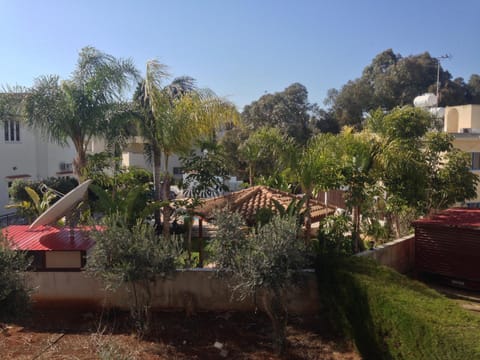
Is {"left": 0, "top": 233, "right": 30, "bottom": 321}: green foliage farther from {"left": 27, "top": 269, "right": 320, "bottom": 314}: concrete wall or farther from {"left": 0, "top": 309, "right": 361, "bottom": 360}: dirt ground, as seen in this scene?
{"left": 27, "top": 269, "right": 320, "bottom": 314}: concrete wall

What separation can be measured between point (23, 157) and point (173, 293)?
22.6 metres

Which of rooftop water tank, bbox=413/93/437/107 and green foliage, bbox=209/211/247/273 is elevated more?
rooftop water tank, bbox=413/93/437/107

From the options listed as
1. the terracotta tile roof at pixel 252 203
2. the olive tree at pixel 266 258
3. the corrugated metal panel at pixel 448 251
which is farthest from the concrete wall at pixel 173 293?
the corrugated metal panel at pixel 448 251

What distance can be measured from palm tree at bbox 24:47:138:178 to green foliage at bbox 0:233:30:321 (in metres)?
7.29

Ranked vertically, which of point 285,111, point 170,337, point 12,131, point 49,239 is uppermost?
point 285,111

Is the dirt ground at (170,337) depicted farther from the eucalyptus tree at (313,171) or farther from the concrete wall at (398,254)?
the concrete wall at (398,254)

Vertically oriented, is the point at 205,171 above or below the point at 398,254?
above

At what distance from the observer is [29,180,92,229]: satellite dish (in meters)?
9.45

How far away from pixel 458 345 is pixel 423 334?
578 mm

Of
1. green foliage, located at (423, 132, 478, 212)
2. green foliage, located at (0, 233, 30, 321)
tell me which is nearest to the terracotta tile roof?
green foliage, located at (423, 132, 478, 212)

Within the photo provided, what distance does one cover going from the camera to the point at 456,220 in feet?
37.7

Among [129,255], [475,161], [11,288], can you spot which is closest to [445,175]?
[475,161]

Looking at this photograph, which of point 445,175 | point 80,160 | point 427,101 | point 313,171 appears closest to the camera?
point 313,171

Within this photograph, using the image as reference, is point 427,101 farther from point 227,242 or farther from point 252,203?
point 227,242
